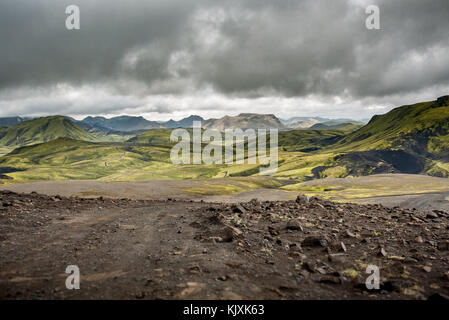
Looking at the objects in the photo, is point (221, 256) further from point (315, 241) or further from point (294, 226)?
point (294, 226)

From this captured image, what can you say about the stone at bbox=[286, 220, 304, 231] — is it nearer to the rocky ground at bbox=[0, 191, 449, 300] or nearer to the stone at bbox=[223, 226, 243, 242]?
the rocky ground at bbox=[0, 191, 449, 300]

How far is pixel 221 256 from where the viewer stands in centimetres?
1356

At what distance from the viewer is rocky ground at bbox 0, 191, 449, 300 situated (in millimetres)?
10141

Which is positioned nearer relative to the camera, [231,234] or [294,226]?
[231,234]

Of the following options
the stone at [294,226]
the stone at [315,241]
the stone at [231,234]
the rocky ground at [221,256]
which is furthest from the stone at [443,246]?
the stone at [231,234]

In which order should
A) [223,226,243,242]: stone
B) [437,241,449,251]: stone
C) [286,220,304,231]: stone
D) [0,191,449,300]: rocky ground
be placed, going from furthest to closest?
[286,220,304,231]: stone, [223,226,243,242]: stone, [437,241,449,251]: stone, [0,191,449,300]: rocky ground

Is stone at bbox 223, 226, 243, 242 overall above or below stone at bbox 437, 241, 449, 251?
above

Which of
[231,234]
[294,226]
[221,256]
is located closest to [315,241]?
[294,226]

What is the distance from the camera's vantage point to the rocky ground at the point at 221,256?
10.1 metres

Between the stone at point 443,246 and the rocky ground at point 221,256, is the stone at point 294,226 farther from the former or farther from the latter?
the stone at point 443,246

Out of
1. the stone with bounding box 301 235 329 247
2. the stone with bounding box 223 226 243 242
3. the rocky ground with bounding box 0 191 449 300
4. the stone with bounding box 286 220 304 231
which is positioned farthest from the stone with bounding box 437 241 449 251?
the stone with bounding box 223 226 243 242

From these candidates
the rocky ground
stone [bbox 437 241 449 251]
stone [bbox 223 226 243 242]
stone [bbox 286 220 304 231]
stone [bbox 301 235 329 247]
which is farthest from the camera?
stone [bbox 286 220 304 231]
